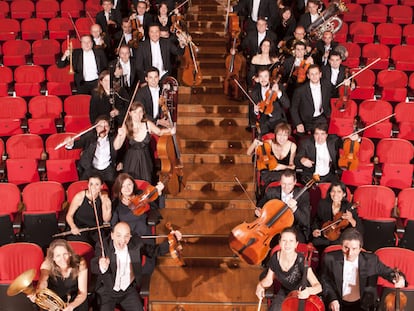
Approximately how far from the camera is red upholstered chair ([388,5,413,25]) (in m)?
7.02

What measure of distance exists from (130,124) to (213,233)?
104cm

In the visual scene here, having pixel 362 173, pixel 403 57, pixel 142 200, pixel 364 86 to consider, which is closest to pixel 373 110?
pixel 364 86

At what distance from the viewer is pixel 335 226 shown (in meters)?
4.11

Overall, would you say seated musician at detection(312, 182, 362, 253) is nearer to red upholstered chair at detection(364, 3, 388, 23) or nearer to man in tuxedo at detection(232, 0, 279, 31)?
man in tuxedo at detection(232, 0, 279, 31)

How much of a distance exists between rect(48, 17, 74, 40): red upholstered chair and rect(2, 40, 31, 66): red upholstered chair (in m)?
0.40

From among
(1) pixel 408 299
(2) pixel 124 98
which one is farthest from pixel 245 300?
(2) pixel 124 98

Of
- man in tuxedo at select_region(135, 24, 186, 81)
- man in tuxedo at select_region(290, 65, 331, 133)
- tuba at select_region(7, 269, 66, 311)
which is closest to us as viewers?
tuba at select_region(7, 269, 66, 311)

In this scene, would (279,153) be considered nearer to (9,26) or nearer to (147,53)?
(147,53)

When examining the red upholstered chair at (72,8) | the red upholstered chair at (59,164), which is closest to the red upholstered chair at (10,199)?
the red upholstered chair at (59,164)

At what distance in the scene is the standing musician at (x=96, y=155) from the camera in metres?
4.63

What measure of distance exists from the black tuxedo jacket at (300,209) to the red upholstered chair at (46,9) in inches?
163

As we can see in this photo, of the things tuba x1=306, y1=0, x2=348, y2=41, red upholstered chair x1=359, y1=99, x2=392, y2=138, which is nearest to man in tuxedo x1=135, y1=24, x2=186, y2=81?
tuba x1=306, y1=0, x2=348, y2=41

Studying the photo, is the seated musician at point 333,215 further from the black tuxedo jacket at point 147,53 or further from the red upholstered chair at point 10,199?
the black tuxedo jacket at point 147,53

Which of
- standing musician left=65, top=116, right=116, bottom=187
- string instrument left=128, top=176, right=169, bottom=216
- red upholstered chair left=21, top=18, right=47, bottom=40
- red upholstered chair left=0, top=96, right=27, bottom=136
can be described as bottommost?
string instrument left=128, top=176, right=169, bottom=216
